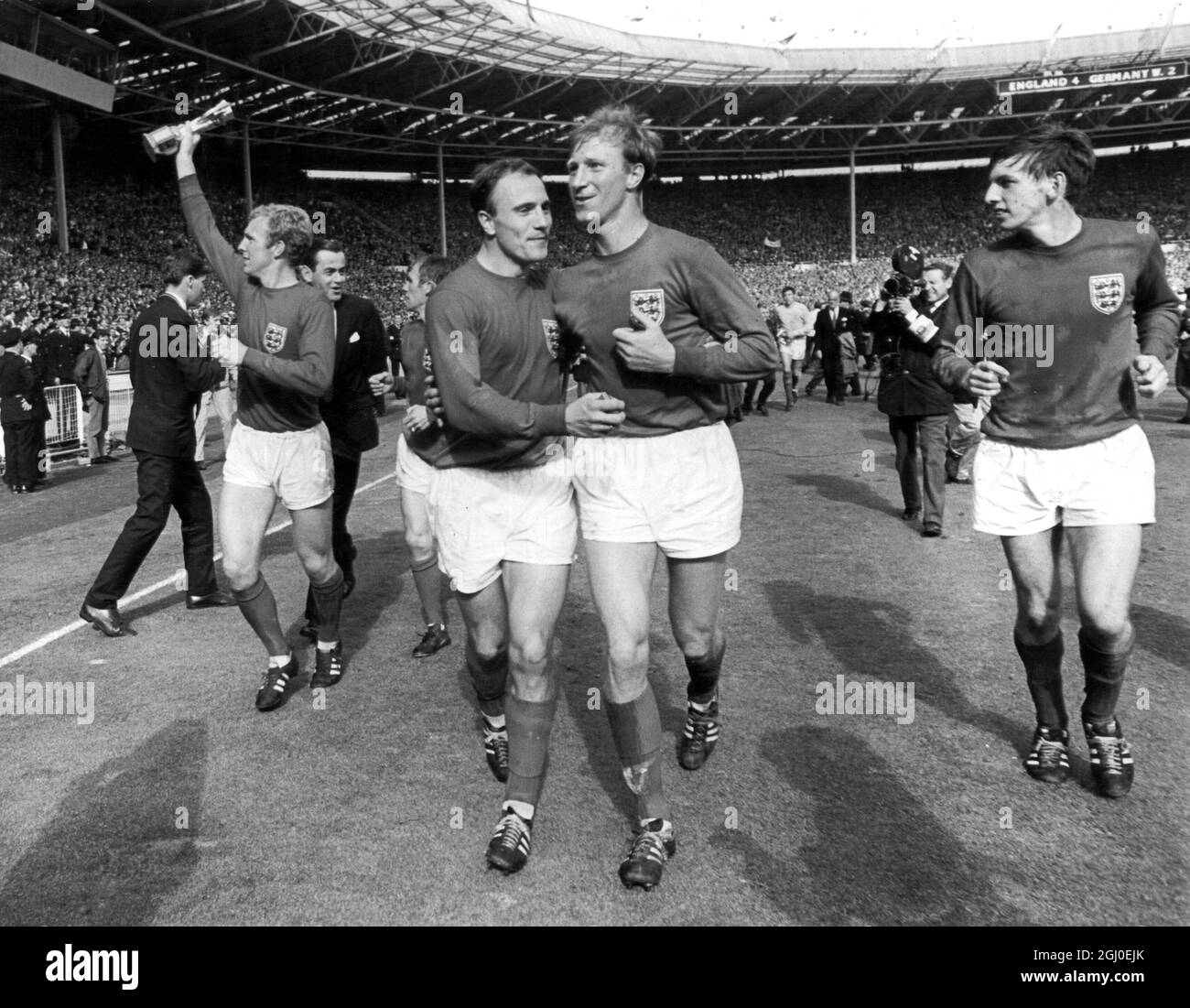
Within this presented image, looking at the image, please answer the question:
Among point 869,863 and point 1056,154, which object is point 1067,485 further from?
point 869,863

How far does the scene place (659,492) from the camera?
3363mm

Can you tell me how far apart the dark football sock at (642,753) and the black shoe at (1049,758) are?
1.39 metres

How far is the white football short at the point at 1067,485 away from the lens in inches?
142

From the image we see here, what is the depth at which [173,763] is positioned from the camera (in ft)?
13.5

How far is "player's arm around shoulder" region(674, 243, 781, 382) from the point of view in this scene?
322cm

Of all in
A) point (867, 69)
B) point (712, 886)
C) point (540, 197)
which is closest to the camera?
point (712, 886)

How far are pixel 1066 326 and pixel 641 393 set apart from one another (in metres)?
1.49

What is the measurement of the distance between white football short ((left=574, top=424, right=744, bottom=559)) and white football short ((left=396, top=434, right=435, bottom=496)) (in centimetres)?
195

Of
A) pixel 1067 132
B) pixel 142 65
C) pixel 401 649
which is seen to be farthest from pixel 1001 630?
pixel 142 65

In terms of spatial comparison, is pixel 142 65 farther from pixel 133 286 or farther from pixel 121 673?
pixel 121 673

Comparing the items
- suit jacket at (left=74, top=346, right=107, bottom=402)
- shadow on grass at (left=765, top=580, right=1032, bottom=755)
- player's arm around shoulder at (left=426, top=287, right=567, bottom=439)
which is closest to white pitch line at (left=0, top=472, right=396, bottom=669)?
player's arm around shoulder at (left=426, top=287, right=567, bottom=439)

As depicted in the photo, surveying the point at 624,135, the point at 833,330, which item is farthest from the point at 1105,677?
the point at 833,330

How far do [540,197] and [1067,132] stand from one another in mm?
1859

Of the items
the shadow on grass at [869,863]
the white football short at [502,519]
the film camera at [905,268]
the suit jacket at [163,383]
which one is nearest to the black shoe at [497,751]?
the white football short at [502,519]
